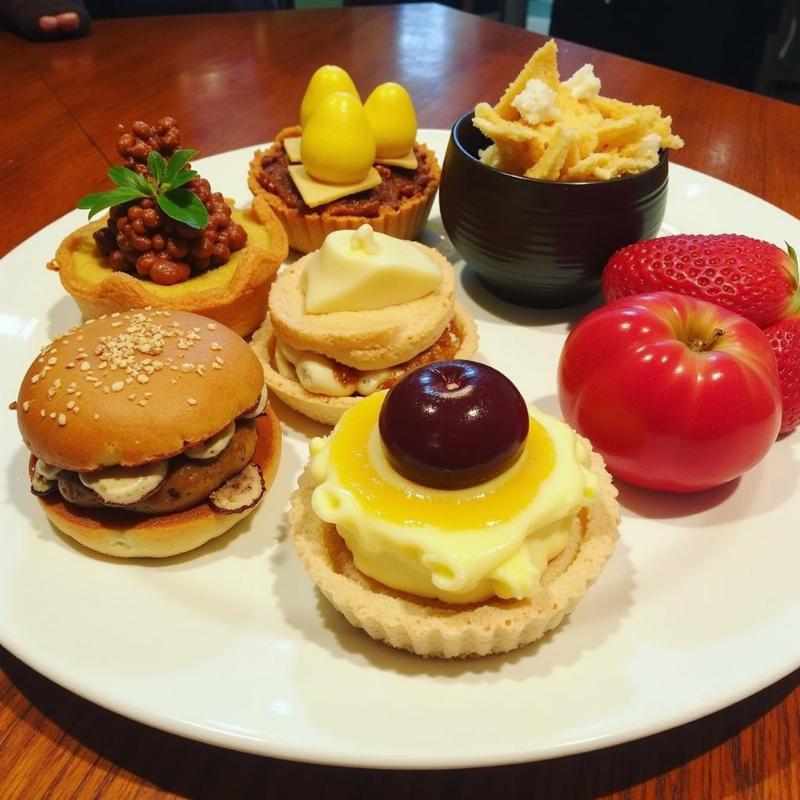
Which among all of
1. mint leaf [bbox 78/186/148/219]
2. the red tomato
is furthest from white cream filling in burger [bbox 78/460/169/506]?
the red tomato

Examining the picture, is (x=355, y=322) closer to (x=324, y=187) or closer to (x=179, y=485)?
(x=179, y=485)

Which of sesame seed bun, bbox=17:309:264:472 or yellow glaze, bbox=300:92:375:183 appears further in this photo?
yellow glaze, bbox=300:92:375:183

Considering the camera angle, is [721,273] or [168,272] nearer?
[721,273]

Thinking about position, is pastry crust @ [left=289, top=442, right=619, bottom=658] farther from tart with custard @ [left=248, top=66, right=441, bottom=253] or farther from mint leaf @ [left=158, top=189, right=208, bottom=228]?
tart with custard @ [left=248, top=66, right=441, bottom=253]

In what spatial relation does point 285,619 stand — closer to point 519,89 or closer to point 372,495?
point 372,495

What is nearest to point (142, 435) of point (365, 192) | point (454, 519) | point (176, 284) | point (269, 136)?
point (454, 519)

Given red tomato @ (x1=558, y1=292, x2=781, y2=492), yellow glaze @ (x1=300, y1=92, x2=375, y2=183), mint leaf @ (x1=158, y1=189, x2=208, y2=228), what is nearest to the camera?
red tomato @ (x1=558, y1=292, x2=781, y2=492)

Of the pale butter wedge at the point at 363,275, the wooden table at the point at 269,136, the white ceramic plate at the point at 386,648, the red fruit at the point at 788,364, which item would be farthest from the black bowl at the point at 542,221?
the wooden table at the point at 269,136
